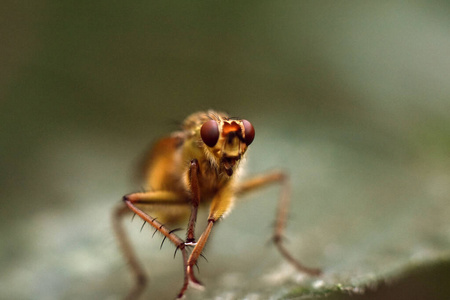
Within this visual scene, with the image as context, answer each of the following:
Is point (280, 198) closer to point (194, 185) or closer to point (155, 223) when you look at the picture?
point (194, 185)

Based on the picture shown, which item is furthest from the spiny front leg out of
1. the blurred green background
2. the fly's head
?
the fly's head

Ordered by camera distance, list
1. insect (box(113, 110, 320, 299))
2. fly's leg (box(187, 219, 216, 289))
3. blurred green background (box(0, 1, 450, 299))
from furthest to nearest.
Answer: blurred green background (box(0, 1, 450, 299)), insect (box(113, 110, 320, 299)), fly's leg (box(187, 219, 216, 289))

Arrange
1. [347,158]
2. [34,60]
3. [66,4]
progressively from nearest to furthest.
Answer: [347,158] < [66,4] < [34,60]

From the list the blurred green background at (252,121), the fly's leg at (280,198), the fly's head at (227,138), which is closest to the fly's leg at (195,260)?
the blurred green background at (252,121)

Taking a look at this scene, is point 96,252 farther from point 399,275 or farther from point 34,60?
point 34,60

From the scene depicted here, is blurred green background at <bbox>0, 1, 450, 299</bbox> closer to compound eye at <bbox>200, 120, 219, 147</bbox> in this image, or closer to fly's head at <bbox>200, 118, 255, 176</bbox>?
fly's head at <bbox>200, 118, 255, 176</bbox>

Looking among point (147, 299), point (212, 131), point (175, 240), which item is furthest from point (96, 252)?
point (212, 131)

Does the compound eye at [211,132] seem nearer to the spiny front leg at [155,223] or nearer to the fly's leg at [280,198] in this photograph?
the spiny front leg at [155,223]
